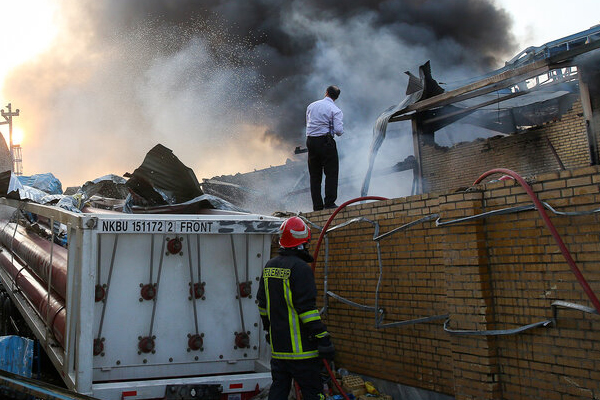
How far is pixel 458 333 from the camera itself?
4.04 meters

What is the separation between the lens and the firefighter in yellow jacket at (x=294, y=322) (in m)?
3.54

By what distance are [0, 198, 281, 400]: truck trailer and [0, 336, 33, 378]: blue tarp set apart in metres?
0.18

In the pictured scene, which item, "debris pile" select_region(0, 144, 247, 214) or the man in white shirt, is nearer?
"debris pile" select_region(0, 144, 247, 214)

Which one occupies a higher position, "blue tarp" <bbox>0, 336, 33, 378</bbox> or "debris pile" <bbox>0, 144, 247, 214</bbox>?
"debris pile" <bbox>0, 144, 247, 214</bbox>

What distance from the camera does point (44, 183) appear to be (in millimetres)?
9859

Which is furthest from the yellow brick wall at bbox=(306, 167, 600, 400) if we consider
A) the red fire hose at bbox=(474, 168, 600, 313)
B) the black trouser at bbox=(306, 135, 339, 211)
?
the black trouser at bbox=(306, 135, 339, 211)

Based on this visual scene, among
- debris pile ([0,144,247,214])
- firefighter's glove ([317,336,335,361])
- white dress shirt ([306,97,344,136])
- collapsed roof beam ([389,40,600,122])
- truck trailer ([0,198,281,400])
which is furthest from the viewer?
collapsed roof beam ([389,40,600,122])

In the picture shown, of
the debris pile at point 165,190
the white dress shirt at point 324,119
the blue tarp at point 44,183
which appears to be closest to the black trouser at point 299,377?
the debris pile at point 165,190

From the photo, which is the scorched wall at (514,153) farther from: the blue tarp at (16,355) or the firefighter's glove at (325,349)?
the blue tarp at (16,355)

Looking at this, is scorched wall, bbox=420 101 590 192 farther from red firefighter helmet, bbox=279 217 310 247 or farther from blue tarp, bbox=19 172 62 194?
blue tarp, bbox=19 172 62 194

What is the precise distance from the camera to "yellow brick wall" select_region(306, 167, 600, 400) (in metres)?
3.41

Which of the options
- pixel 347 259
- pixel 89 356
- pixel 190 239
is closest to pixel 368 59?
pixel 347 259

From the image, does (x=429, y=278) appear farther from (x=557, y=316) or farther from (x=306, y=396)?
(x=306, y=396)

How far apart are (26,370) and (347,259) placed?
3.36m
